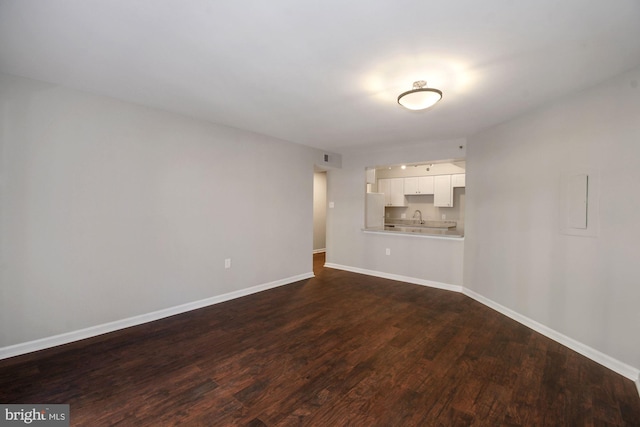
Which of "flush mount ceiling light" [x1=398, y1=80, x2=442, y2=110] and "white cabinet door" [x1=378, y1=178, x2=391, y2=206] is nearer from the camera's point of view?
"flush mount ceiling light" [x1=398, y1=80, x2=442, y2=110]

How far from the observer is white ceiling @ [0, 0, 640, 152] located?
5.35ft

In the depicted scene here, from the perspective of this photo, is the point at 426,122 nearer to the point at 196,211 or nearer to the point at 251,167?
the point at 251,167

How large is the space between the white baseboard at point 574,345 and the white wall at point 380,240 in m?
0.95

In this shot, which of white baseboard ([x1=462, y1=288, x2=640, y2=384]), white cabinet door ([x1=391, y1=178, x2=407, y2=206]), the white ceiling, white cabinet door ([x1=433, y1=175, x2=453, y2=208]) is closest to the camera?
the white ceiling

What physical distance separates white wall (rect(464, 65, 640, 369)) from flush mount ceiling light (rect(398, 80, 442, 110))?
58.3 inches

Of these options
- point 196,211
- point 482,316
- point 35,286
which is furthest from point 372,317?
point 35,286

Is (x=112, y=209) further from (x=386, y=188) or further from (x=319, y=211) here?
A: (x=386, y=188)

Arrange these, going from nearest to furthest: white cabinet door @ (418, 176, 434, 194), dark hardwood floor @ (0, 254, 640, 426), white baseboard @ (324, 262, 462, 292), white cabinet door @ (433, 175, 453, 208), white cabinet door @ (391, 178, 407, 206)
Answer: dark hardwood floor @ (0, 254, 640, 426), white baseboard @ (324, 262, 462, 292), white cabinet door @ (433, 175, 453, 208), white cabinet door @ (418, 176, 434, 194), white cabinet door @ (391, 178, 407, 206)

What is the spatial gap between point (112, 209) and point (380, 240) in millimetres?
4200

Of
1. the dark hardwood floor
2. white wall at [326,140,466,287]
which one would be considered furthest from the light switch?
white wall at [326,140,466,287]

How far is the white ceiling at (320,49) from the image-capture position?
5.35ft

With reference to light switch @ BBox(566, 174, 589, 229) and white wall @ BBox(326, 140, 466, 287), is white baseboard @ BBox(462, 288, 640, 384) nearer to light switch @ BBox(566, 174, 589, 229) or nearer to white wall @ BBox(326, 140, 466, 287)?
white wall @ BBox(326, 140, 466, 287)

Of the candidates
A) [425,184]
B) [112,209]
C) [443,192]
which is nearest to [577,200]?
[443,192]

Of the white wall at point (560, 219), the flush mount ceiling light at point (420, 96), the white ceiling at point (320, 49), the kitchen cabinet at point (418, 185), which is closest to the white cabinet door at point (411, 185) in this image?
the kitchen cabinet at point (418, 185)
